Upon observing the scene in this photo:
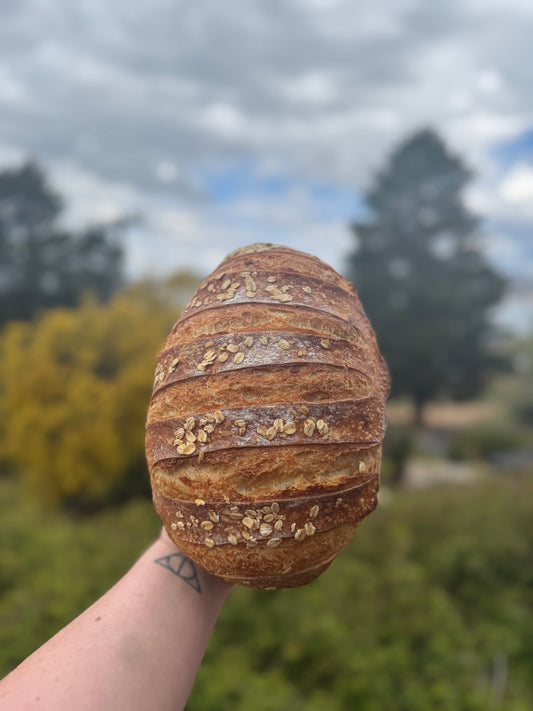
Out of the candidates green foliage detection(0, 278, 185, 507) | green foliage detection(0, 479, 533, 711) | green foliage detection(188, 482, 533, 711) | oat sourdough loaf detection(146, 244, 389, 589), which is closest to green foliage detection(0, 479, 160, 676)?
green foliage detection(0, 479, 533, 711)

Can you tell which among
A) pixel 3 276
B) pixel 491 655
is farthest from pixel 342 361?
pixel 3 276

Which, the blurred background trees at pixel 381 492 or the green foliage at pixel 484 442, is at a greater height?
the blurred background trees at pixel 381 492

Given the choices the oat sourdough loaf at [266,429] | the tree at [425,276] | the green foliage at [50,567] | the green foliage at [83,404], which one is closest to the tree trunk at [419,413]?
the tree at [425,276]

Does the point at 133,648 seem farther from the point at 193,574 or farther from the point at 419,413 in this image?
the point at 419,413

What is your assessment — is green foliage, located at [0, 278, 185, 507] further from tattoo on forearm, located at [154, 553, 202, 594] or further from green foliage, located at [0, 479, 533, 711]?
tattoo on forearm, located at [154, 553, 202, 594]

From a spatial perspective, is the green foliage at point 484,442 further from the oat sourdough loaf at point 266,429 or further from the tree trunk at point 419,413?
the oat sourdough loaf at point 266,429

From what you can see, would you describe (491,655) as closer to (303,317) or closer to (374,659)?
(374,659)

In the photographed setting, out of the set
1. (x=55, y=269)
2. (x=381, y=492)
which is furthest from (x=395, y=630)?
(x=55, y=269)
